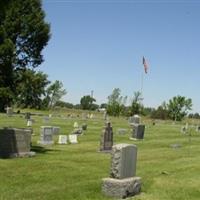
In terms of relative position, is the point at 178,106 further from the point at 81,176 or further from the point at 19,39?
the point at 81,176

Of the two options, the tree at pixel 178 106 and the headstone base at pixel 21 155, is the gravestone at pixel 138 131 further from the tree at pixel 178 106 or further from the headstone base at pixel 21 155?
the tree at pixel 178 106

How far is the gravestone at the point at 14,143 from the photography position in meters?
18.2

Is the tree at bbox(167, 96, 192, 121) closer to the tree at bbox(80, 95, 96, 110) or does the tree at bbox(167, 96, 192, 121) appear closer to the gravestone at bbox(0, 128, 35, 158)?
the tree at bbox(80, 95, 96, 110)

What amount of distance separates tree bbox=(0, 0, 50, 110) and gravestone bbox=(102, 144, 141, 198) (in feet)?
160

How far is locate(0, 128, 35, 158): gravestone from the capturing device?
1816 centimetres

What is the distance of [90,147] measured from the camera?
2488 cm

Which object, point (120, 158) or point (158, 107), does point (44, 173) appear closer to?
point (120, 158)

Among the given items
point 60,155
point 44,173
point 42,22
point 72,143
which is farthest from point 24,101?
point 44,173

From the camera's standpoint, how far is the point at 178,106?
104 m

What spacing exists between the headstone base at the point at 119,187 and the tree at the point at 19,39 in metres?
49.1

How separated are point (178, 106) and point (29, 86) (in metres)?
47.5

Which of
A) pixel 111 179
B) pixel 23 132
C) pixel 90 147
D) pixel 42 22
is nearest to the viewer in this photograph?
pixel 111 179

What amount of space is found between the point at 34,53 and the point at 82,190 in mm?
55347

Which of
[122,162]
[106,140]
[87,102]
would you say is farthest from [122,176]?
[87,102]
